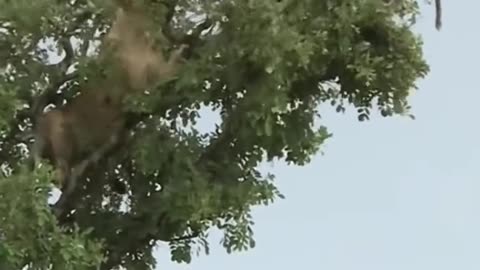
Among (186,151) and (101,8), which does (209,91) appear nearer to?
(186,151)

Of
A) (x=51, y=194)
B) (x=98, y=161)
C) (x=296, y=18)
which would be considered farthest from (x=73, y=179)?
(x=296, y=18)

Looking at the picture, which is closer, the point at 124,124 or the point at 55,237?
the point at 55,237

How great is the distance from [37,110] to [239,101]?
474 millimetres

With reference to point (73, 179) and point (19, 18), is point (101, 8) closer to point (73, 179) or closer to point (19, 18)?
point (19, 18)

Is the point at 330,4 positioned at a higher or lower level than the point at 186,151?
higher

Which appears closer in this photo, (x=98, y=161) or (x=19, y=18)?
(x=19, y=18)

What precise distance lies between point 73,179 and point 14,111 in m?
0.28

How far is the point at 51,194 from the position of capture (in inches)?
98.6

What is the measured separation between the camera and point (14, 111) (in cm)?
256

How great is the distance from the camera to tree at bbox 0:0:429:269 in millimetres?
2547

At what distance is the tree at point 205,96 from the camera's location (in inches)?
100

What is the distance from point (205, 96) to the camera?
2.64 meters

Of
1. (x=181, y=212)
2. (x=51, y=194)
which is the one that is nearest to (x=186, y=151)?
(x=181, y=212)

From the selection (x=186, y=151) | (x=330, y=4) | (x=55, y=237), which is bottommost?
(x=55, y=237)
